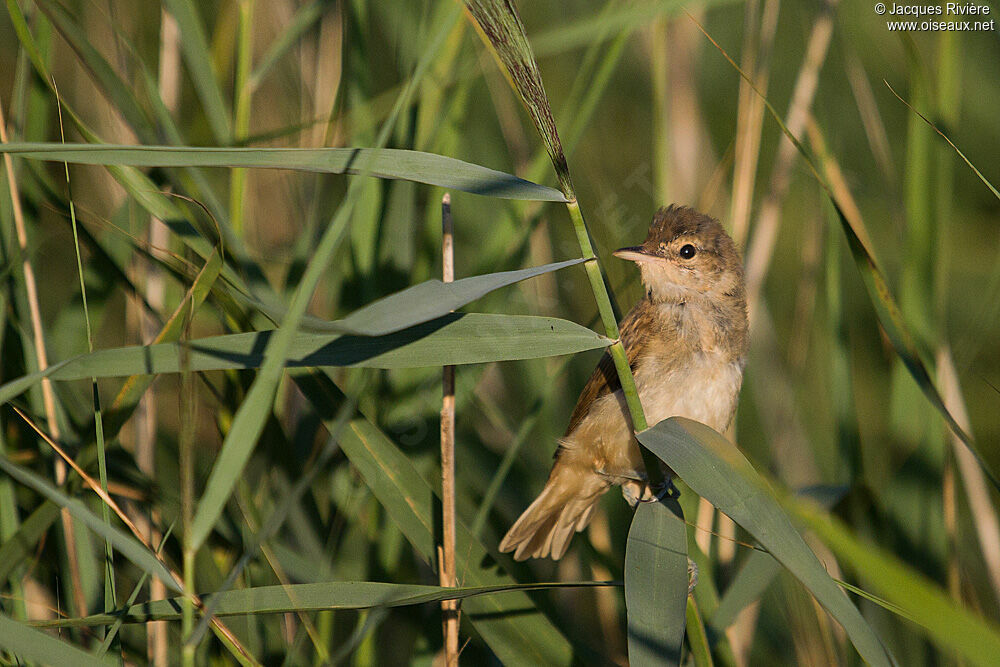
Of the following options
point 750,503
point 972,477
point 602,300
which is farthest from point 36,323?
point 972,477

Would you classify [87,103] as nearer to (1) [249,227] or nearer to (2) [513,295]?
(1) [249,227]

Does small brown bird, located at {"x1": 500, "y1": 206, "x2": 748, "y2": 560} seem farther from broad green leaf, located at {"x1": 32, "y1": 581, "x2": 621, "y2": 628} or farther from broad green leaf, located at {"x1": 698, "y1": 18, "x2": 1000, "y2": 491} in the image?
broad green leaf, located at {"x1": 32, "y1": 581, "x2": 621, "y2": 628}

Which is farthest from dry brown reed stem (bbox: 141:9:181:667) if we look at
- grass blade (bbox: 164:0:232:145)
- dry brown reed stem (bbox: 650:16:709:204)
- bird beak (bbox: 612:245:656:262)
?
dry brown reed stem (bbox: 650:16:709:204)

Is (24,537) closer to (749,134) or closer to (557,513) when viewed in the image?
(557,513)

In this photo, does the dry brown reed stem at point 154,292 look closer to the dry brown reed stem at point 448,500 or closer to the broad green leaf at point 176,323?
the broad green leaf at point 176,323

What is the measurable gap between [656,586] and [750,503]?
0.29 metres

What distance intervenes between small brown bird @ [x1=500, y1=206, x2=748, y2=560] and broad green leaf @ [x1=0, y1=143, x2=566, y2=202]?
3.04 ft

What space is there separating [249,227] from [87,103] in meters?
1.06

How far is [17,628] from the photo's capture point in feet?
3.88

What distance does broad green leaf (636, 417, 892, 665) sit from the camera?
41.9 inches

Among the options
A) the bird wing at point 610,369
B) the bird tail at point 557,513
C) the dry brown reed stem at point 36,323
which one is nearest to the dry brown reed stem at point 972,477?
the bird wing at point 610,369

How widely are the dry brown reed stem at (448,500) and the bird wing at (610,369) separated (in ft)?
1.74

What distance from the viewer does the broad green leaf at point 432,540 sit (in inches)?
66.3

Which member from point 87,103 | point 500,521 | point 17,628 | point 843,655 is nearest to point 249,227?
point 87,103
